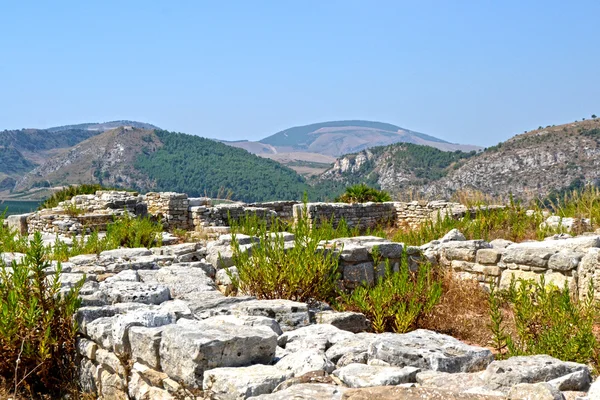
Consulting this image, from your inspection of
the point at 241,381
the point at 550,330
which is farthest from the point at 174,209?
the point at 241,381

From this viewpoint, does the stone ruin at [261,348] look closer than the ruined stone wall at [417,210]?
Yes

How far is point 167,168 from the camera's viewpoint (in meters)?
88.8

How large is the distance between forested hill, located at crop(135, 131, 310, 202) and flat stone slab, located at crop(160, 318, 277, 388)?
218 ft

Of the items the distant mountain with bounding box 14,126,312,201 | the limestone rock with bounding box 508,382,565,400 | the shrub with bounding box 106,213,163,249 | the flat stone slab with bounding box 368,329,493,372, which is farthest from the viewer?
the distant mountain with bounding box 14,126,312,201

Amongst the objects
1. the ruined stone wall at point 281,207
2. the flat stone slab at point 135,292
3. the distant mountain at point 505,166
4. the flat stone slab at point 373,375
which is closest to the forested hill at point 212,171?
the distant mountain at point 505,166

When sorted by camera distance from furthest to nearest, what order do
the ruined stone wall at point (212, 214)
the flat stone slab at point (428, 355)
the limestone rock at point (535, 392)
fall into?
the ruined stone wall at point (212, 214) < the flat stone slab at point (428, 355) < the limestone rock at point (535, 392)

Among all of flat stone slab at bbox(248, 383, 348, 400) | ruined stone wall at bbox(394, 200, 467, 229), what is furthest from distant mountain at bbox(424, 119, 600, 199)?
flat stone slab at bbox(248, 383, 348, 400)

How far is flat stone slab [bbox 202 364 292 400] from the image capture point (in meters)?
3.22

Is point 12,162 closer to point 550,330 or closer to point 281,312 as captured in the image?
point 281,312

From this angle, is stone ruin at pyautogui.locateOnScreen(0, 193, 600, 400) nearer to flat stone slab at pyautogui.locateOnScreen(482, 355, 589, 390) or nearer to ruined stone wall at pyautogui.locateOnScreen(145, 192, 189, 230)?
flat stone slab at pyautogui.locateOnScreen(482, 355, 589, 390)

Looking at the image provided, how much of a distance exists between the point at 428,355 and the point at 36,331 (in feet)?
8.90

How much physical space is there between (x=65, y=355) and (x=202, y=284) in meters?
1.59

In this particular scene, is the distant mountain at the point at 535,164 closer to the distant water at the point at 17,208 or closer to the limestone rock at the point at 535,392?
the distant water at the point at 17,208

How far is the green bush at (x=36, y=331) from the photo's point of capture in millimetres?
4285
